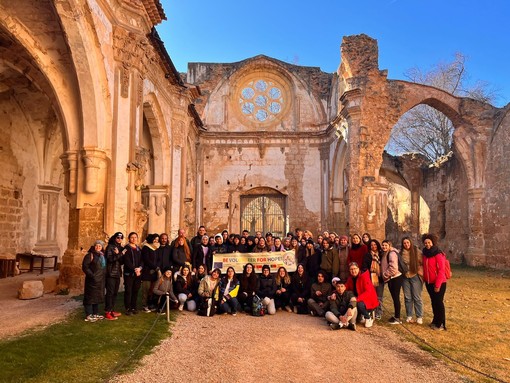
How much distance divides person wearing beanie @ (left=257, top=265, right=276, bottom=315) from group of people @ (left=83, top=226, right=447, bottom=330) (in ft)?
0.06

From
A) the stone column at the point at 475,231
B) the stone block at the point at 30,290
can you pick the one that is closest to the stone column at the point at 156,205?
the stone block at the point at 30,290

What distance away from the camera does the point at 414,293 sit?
24.2ft

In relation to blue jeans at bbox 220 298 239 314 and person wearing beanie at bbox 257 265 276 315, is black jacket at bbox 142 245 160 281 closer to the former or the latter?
blue jeans at bbox 220 298 239 314

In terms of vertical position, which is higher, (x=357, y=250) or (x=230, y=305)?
(x=357, y=250)

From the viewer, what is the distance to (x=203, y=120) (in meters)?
23.4

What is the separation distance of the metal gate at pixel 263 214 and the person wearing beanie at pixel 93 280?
16.2 m

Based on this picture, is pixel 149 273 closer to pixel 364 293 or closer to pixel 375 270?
pixel 364 293

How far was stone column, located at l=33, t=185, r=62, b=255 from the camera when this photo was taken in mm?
14672

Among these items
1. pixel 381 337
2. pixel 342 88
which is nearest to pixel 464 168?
pixel 342 88

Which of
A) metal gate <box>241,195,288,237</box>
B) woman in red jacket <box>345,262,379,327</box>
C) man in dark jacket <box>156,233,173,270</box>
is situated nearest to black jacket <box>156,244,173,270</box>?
man in dark jacket <box>156,233,173,270</box>

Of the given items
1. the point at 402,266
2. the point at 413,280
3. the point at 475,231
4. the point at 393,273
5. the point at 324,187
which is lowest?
the point at 413,280

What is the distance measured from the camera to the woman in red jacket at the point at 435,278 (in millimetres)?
6941

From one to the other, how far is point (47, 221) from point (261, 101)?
1285 centimetres

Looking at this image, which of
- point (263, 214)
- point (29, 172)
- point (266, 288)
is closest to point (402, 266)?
point (266, 288)
